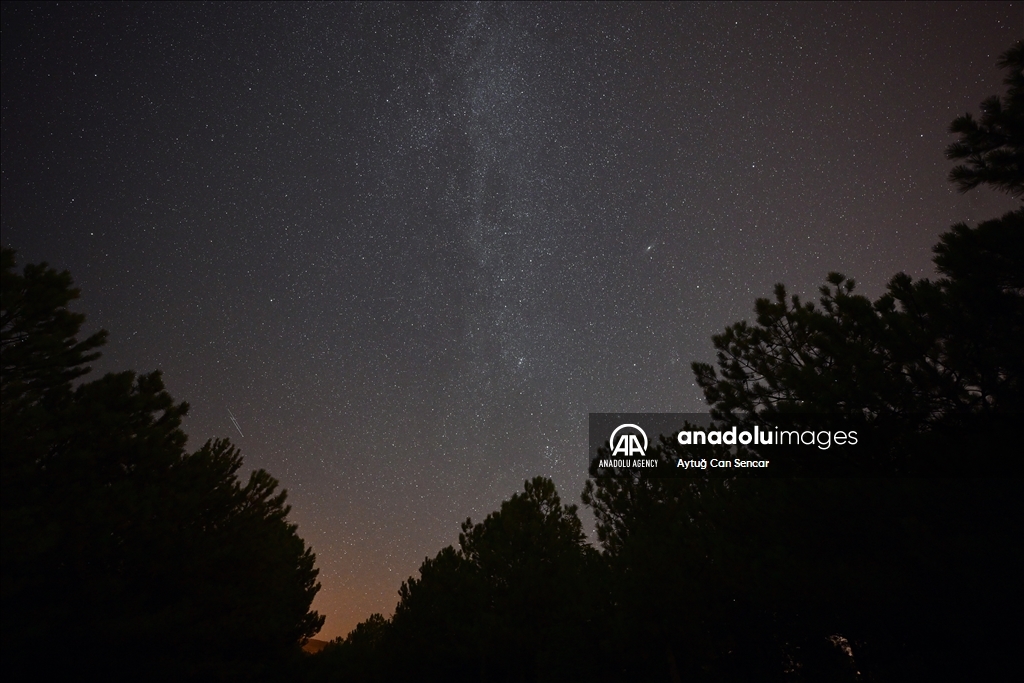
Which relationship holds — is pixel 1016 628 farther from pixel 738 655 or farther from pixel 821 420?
pixel 738 655

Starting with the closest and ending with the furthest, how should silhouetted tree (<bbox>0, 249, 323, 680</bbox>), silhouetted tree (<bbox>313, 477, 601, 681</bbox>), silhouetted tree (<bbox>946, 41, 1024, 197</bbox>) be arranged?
silhouetted tree (<bbox>946, 41, 1024, 197</bbox>)
silhouetted tree (<bbox>0, 249, 323, 680</bbox>)
silhouetted tree (<bbox>313, 477, 601, 681</bbox>)

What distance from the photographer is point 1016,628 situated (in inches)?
256

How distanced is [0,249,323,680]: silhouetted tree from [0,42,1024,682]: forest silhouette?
0.05 meters

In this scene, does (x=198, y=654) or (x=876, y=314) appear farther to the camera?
(x=198, y=654)

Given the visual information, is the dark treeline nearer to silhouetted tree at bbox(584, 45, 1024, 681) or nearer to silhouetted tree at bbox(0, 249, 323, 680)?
silhouetted tree at bbox(584, 45, 1024, 681)

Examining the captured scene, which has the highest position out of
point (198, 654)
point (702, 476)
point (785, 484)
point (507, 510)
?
point (507, 510)

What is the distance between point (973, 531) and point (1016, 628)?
1.31 metres

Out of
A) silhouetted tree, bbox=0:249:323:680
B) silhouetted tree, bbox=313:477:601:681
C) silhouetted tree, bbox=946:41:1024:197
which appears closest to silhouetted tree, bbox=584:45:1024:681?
silhouetted tree, bbox=946:41:1024:197

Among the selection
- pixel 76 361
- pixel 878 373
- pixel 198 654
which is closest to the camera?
pixel 878 373

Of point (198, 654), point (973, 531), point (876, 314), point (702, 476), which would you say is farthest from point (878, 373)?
point (198, 654)

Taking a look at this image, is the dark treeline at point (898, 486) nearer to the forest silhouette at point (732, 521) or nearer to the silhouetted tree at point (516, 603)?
the forest silhouette at point (732, 521)

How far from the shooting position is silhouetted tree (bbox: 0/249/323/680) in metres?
9.13

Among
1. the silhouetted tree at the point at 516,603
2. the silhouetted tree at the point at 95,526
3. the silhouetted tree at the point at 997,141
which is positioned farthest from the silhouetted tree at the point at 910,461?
the silhouetted tree at the point at 95,526

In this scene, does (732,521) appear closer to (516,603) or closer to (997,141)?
(997,141)
